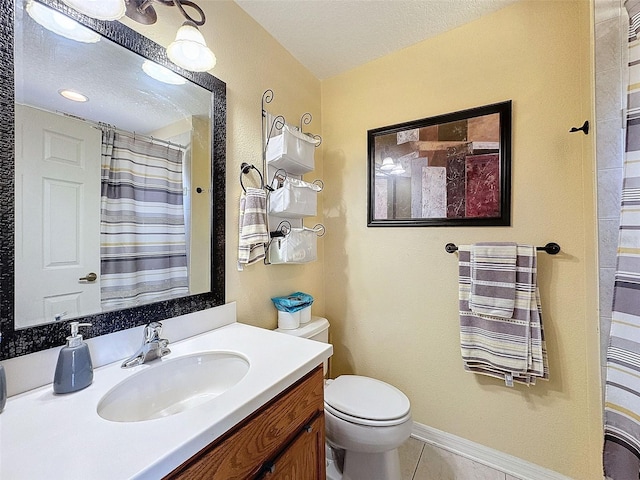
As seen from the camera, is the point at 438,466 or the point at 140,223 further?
the point at 438,466

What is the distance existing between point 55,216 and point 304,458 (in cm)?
105

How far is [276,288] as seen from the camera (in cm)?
159

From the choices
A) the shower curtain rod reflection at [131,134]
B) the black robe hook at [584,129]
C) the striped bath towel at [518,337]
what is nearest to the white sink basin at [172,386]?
the shower curtain rod reflection at [131,134]

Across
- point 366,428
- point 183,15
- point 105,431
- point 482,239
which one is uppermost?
point 183,15

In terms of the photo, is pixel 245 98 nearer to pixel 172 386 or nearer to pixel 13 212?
pixel 13 212

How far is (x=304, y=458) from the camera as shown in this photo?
34.1 inches

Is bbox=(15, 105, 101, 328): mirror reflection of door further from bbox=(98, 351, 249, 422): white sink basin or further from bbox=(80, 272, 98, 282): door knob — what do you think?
bbox=(98, 351, 249, 422): white sink basin

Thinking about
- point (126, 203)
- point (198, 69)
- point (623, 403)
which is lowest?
point (623, 403)

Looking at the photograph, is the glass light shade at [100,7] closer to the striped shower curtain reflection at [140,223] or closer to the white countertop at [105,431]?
the striped shower curtain reflection at [140,223]

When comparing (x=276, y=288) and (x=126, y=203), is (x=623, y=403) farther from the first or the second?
(x=126, y=203)

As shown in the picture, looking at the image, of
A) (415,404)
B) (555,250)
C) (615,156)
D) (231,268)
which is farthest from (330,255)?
(615,156)

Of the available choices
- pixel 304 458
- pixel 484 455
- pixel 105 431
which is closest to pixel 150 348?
pixel 105 431

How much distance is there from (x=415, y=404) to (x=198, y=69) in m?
2.04

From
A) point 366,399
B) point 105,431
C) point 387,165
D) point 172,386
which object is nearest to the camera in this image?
point 105,431
